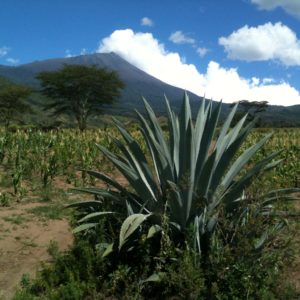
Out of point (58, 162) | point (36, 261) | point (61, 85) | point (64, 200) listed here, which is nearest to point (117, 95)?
point (61, 85)

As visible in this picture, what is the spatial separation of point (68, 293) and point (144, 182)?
1.41 meters

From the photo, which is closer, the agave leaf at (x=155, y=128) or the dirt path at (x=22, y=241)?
the dirt path at (x=22, y=241)

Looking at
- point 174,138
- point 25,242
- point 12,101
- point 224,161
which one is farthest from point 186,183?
point 12,101

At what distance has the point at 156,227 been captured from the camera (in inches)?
179

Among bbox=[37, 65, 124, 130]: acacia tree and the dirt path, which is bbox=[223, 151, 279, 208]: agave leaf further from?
bbox=[37, 65, 124, 130]: acacia tree

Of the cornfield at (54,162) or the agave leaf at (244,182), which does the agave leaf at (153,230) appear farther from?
the cornfield at (54,162)

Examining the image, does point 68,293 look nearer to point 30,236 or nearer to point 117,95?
point 30,236

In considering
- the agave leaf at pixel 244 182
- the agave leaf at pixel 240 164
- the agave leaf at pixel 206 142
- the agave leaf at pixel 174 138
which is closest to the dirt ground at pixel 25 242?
the agave leaf at pixel 244 182

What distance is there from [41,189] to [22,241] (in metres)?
3.29

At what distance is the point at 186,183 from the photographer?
15.1 feet

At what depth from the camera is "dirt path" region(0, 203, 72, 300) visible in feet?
16.4

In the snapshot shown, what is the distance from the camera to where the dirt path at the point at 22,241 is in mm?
4996

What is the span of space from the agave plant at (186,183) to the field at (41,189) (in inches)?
12.4

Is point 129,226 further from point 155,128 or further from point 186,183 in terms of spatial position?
point 155,128
